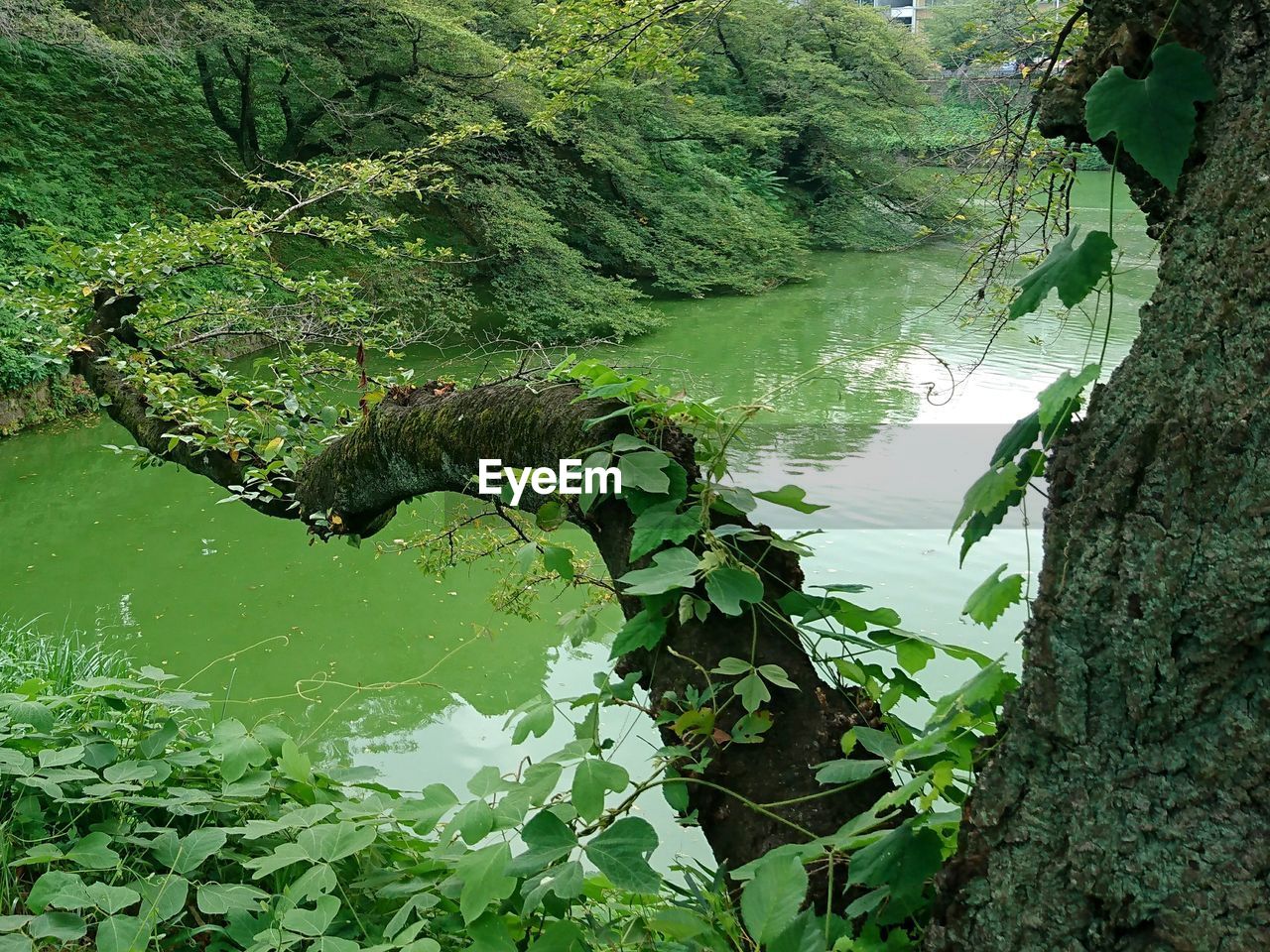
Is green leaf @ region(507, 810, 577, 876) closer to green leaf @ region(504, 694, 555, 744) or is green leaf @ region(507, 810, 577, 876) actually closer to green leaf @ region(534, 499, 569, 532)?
green leaf @ region(504, 694, 555, 744)

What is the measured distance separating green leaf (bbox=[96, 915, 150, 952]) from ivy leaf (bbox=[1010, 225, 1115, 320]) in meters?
1.13

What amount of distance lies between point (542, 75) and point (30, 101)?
6855mm

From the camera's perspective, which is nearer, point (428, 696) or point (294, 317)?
point (294, 317)

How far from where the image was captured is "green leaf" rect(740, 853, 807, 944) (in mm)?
664

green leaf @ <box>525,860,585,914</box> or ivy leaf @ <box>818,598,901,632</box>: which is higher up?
ivy leaf @ <box>818,598,901,632</box>

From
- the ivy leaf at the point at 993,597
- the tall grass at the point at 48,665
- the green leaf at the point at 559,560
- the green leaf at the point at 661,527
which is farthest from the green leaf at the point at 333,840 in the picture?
the tall grass at the point at 48,665

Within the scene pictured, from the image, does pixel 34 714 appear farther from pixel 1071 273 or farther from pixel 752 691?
pixel 1071 273

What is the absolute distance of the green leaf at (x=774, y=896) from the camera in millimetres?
664

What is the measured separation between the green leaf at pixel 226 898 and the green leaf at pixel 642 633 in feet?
1.98

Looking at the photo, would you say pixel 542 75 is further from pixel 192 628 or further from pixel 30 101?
pixel 30 101

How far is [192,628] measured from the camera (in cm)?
410

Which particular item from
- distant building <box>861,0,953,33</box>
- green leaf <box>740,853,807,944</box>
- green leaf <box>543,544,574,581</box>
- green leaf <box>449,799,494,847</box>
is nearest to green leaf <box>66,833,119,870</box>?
green leaf <box>449,799,494,847</box>

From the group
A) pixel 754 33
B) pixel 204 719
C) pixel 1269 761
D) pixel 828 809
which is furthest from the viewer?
pixel 754 33

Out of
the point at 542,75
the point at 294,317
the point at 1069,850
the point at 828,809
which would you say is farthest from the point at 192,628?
the point at 1069,850
